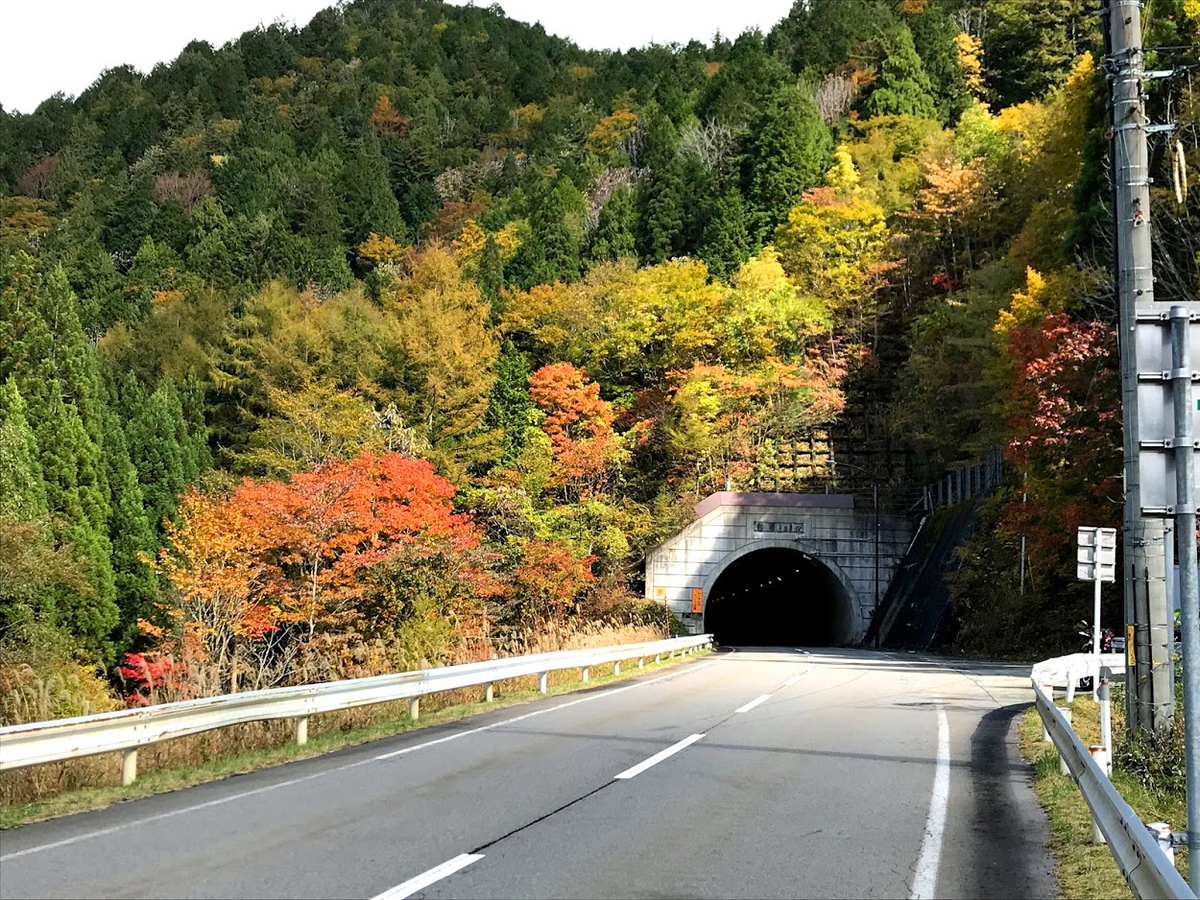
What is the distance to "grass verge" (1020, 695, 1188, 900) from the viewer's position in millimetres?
5469

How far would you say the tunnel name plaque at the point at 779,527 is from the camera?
41.4 m

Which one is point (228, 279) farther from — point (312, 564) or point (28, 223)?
point (312, 564)

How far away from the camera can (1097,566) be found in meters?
14.3

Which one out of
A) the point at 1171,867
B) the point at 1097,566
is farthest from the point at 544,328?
the point at 1171,867

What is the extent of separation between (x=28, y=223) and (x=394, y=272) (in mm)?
32992

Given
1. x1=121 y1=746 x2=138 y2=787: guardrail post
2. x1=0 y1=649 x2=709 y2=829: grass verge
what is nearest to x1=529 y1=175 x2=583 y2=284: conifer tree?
x1=0 y1=649 x2=709 y2=829: grass verge

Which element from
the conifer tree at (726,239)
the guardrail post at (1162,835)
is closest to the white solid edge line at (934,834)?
the guardrail post at (1162,835)

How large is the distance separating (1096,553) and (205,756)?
1112 centimetres

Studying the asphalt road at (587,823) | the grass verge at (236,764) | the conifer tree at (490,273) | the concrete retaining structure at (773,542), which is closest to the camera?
the asphalt road at (587,823)

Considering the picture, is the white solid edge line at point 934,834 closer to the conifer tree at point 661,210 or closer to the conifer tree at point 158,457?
the conifer tree at point 158,457

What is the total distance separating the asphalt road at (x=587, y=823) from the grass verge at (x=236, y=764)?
0.30 metres

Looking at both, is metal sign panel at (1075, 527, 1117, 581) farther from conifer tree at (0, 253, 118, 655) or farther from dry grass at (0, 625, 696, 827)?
conifer tree at (0, 253, 118, 655)

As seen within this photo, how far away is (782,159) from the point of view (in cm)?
5888

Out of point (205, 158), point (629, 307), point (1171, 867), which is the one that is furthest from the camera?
point (205, 158)
